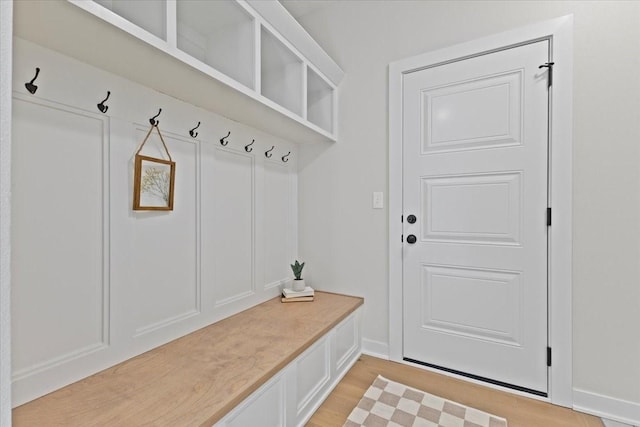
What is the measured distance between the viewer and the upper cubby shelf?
92 centimetres

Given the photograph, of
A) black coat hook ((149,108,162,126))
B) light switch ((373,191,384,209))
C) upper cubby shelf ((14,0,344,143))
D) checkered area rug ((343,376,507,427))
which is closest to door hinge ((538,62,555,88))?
light switch ((373,191,384,209))

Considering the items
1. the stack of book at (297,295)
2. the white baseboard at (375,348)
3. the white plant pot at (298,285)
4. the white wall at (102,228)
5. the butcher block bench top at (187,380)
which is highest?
the white wall at (102,228)

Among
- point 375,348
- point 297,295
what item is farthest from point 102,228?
point 375,348

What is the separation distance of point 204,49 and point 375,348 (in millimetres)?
2007

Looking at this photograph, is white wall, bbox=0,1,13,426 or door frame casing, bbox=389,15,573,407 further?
door frame casing, bbox=389,15,573,407

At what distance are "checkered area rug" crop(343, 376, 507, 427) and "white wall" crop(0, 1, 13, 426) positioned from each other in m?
1.36

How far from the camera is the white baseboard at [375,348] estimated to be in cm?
208

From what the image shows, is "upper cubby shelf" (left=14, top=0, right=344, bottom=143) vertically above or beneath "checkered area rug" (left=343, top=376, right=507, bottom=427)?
above

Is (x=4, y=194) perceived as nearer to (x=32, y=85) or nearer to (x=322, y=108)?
(x=32, y=85)

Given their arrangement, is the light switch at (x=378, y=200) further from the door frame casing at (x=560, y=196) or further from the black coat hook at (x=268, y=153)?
the door frame casing at (x=560, y=196)

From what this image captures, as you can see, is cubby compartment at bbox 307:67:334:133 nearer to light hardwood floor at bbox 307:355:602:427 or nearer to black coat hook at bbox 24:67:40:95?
black coat hook at bbox 24:67:40:95

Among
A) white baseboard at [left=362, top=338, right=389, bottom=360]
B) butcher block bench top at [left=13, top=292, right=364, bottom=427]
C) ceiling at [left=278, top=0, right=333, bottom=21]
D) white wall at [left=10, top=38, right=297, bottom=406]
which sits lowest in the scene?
white baseboard at [left=362, top=338, right=389, bottom=360]

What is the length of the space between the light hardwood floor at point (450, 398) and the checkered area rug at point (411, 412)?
0.06m

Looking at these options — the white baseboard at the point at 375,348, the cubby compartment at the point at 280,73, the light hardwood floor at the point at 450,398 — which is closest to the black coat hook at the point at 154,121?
the cubby compartment at the point at 280,73
